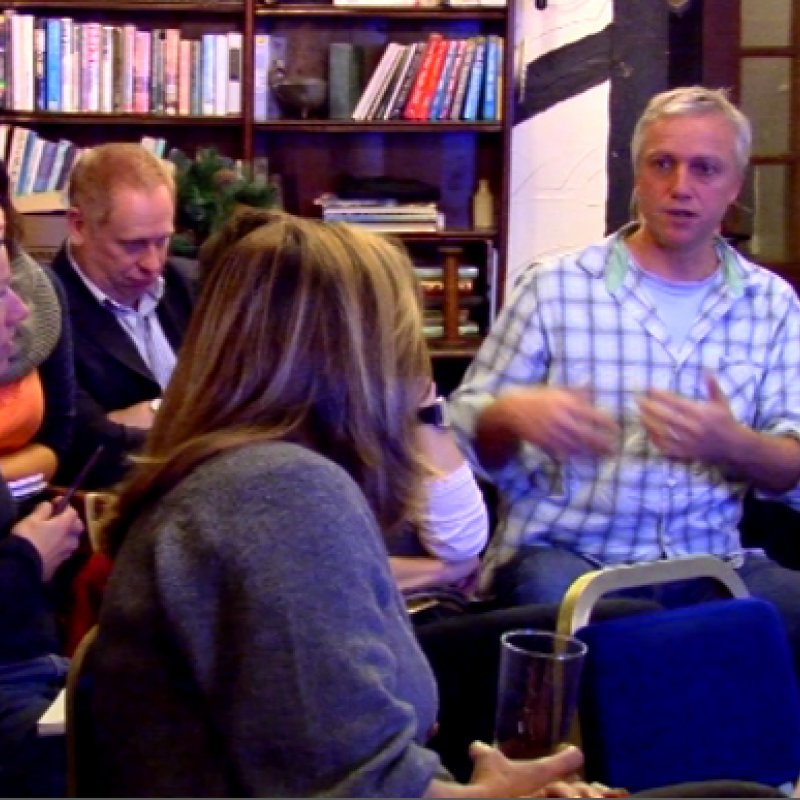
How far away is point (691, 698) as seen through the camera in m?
1.86

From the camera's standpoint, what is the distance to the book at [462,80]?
4418 millimetres

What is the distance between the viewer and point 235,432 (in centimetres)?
131

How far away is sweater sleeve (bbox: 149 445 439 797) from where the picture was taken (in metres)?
1.16

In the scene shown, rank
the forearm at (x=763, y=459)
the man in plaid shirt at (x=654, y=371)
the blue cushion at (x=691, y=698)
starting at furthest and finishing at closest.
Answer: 1. the man in plaid shirt at (x=654, y=371)
2. the forearm at (x=763, y=459)
3. the blue cushion at (x=691, y=698)

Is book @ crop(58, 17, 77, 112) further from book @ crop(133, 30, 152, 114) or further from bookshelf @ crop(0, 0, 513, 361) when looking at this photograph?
book @ crop(133, 30, 152, 114)

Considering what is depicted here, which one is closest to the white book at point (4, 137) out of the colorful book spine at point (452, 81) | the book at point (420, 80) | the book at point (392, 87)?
the book at point (392, 87)

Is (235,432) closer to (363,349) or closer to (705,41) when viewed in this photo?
(363,349)

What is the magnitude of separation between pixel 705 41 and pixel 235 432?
3.48 meters

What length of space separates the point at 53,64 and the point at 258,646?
362 cm

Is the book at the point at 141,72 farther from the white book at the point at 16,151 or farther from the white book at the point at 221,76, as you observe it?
the white book at the point at 16,151

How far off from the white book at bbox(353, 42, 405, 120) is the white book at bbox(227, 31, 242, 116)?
39cm

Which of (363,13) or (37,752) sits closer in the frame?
(37,752)

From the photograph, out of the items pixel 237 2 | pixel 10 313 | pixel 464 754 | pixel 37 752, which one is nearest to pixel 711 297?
pixel 464 754

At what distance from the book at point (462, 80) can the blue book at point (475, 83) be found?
11mm
